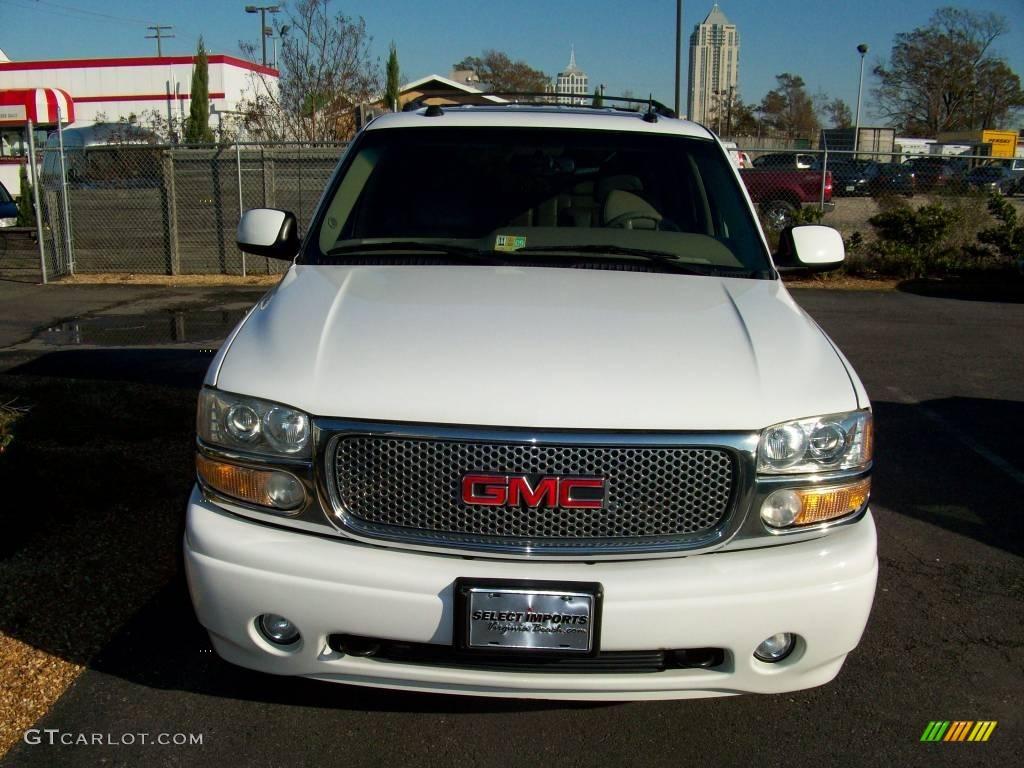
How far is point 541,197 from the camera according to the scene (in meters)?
4.21

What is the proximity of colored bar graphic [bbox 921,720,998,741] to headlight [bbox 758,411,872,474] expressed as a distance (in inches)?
36.8

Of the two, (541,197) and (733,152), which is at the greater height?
(733,152)

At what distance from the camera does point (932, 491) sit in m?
5.22

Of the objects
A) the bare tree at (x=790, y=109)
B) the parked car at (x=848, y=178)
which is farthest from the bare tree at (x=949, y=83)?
the parked car at (x=848, y=178)

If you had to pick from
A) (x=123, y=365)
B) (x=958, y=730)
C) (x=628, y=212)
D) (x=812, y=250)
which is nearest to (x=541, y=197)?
(x=628, y=212)

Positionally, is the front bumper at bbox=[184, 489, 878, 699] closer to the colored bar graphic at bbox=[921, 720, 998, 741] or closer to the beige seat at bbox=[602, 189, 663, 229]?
the colored bar graphic at bbox=[921, 720, 998, 741]

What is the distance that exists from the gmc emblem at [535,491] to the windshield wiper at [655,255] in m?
1.42

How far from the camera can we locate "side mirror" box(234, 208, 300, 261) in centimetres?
410

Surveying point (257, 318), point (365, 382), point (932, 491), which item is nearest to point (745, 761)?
point (365, 382)

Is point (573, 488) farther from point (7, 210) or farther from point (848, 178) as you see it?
point (848, 178)

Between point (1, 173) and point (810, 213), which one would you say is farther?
point (1, 173)

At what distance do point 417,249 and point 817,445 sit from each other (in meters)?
1.77

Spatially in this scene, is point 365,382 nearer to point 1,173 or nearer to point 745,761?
point 745,761

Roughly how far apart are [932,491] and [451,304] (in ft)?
10.9
